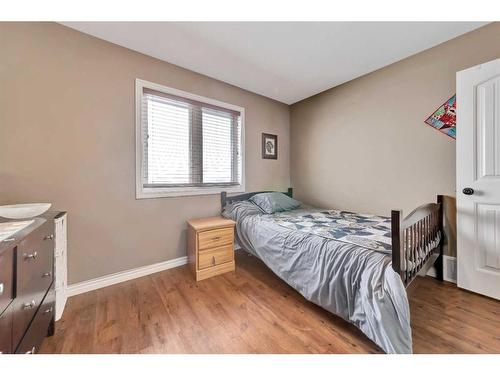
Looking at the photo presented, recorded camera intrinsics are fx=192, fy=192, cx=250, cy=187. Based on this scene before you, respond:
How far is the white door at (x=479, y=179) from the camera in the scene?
5.02 ft

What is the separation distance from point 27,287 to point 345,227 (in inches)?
84.9

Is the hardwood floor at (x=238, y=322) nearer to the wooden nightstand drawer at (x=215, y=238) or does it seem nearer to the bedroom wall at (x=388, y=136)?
the wooden nightstand drawer at (x=215, y=238)

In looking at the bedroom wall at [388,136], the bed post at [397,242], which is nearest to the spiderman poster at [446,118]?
the bedroom wall at [388,136]

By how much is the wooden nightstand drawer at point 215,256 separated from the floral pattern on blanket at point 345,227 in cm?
64

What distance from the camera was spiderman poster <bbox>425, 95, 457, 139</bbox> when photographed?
183cm

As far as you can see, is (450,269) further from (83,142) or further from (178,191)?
(83,142)

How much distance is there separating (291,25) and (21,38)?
215 cm

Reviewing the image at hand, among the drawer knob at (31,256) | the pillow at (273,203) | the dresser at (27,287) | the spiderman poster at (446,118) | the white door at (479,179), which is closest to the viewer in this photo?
the dresser at (27,287)

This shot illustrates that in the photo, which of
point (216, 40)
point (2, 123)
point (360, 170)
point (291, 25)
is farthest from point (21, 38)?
point (360, 170)

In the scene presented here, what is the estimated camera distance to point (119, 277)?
1911mm

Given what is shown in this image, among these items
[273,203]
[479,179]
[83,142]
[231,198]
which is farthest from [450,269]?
[83,142]

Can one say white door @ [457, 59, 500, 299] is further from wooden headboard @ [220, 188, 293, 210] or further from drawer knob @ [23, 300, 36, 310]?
drawer knob @ [23, 300, 36, 310]
